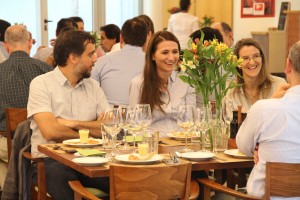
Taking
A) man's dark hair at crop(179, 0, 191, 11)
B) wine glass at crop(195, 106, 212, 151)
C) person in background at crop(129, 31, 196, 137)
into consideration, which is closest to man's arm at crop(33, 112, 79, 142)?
person in background at crop(129, 31, 196, 137)

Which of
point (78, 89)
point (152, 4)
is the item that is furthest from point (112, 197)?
point (152, 4)

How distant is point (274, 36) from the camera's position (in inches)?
550

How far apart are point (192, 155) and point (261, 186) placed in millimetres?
506

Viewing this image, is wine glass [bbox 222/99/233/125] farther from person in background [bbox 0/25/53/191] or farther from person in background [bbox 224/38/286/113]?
person in background [bbox 0/25/53/191]

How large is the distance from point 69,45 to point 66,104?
16.5 inches

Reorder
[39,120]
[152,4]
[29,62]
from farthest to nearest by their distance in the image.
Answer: [152,4], [29,62], [39,120]

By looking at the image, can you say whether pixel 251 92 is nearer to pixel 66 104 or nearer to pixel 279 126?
pixel 66 104

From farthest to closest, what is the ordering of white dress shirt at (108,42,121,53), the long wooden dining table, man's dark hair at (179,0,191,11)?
man's dark hair at (179,0,191,11) < white dress shirt at (108,42,121,53) < the long wooden dining table

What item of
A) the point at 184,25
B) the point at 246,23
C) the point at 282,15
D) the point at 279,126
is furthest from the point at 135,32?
the point at 246,23

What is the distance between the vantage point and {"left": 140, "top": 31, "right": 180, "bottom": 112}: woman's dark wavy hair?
4.74 metres

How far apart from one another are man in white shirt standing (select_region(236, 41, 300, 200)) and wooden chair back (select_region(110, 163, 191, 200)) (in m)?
0.39

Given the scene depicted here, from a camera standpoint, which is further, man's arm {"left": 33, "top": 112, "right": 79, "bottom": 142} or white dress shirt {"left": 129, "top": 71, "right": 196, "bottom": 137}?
white dress shirt {"left": 129, "top": 71, "right": 196, "bottom": 137}

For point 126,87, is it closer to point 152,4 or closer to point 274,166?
point 274,166

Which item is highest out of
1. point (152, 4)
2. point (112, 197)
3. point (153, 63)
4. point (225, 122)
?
point (152, 4)
